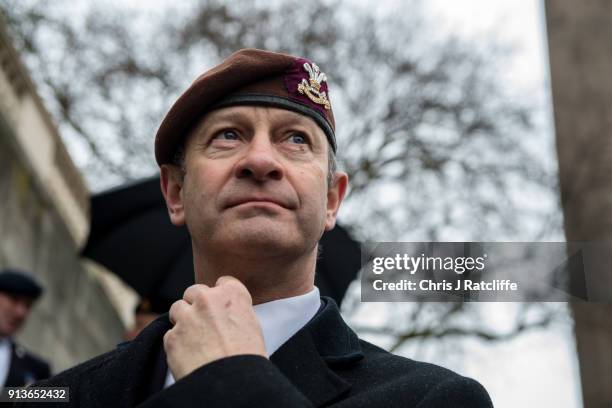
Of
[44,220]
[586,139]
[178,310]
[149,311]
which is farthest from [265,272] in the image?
[586,139]

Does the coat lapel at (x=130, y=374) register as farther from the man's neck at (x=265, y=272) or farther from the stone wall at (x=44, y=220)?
the stone wall at (x=44, y=220)

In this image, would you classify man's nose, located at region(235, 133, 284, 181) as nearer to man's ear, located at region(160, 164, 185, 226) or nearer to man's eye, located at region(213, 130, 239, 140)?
man's eye, located at region(213, 130, 239, 140)

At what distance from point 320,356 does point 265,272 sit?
27 centimetres

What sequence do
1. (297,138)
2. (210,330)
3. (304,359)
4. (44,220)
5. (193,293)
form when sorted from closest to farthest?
(210,330)
(193,293)
(304,359)
(297,138)
(44,220)

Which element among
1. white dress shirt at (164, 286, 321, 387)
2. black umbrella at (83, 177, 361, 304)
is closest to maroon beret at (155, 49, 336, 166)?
white dress shirt at (164, 286, 321, 387)

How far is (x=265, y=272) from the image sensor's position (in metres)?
2.19

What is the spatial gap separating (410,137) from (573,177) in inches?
92.5

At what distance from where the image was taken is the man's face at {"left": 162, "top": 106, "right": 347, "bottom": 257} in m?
2.11

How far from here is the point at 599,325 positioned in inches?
422

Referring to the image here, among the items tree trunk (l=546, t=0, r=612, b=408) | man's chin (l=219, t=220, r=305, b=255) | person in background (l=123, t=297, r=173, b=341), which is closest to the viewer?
man's chin (l=219, t=220, r=305, b=255)

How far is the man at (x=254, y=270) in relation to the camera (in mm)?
1827

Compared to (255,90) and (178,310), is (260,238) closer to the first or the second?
(178,310)

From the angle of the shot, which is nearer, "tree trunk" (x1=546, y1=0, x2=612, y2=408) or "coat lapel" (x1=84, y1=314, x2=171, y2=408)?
"coat lapel" (x1=84, y1=314, x2=171, y2=408)

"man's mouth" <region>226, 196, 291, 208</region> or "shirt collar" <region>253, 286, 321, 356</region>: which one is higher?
"man's mouth" <region>226, 196, 291, 208</region>
